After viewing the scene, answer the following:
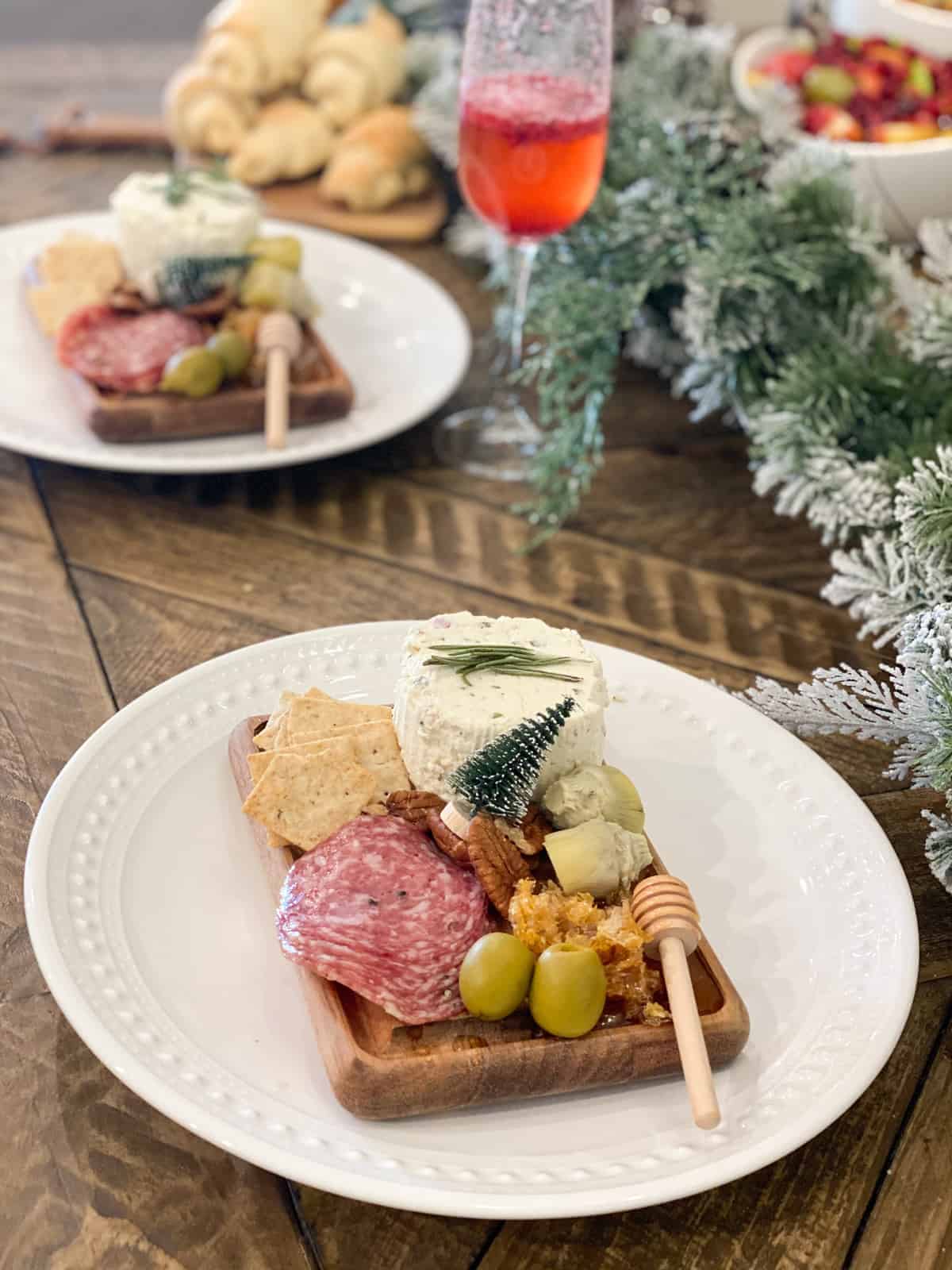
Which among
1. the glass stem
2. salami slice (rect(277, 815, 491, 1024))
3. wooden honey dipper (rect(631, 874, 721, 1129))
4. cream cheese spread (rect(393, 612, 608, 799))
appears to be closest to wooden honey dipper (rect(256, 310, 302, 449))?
the glass stem

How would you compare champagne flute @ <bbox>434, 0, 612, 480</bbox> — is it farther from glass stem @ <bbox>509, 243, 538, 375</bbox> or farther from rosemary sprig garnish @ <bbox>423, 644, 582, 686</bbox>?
rosemary sprig garnish @ <bbox>423, 644, 582, 686</bbox>

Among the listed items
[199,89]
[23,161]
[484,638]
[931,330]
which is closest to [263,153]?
[199,89]

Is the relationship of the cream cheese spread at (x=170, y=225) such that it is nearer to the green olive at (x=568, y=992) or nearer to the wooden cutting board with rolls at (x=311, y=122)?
the wooden cutting board with rolls at (x=311, y=122)

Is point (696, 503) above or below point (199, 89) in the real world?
below

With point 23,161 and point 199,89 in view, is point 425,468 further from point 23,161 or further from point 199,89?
point 23,161

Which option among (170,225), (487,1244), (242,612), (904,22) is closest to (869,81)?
(904,22)

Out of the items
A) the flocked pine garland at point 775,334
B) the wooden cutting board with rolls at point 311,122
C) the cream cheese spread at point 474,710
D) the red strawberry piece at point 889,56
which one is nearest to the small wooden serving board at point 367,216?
the wooden cutting board with rolls at point 311,122
